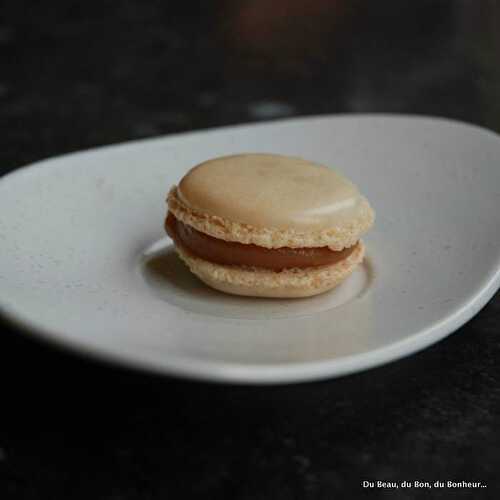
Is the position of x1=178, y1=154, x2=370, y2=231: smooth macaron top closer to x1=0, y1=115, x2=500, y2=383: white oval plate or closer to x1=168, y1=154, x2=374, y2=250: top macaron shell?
x1=168, y1=154, x2=374, y2=250: top macaron shell

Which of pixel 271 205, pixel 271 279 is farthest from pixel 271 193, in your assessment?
pixel 271 279

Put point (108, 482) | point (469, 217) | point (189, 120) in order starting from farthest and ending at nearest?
point (189, 120)
point (469, 217)
point (108, 482)

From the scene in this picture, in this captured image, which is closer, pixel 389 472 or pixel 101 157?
pixel 389 472

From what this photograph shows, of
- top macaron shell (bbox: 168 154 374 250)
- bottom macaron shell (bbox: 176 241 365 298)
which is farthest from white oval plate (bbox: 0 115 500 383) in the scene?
top macaron shell (bbox: 168 154 374 250)

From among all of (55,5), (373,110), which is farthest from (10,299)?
(55,5)

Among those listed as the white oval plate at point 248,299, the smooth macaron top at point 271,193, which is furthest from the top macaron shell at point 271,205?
the white oval plate at point 248,299

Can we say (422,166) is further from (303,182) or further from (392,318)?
(392,318)
